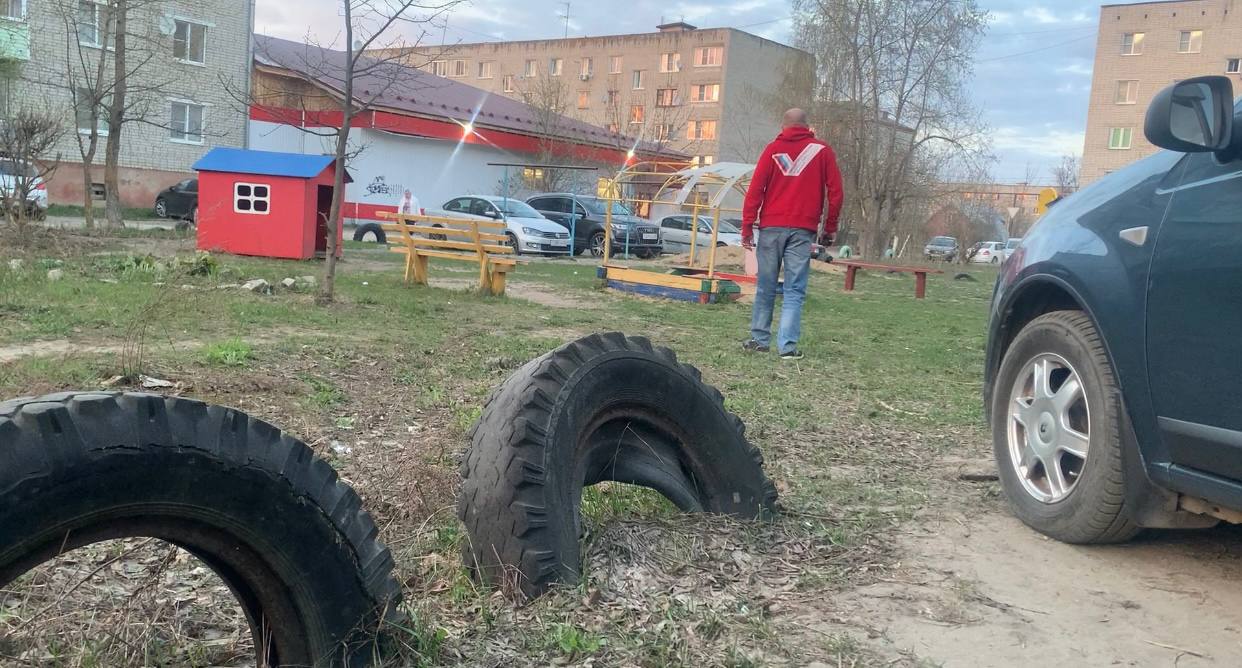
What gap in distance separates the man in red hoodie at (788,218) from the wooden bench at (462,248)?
544cm

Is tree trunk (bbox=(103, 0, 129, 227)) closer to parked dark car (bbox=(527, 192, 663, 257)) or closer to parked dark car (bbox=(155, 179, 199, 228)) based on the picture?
parked dark car (bbox=(155, 179, 199, 228))

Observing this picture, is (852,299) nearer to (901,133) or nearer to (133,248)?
(133,248)

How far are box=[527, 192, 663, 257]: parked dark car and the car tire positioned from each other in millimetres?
24366

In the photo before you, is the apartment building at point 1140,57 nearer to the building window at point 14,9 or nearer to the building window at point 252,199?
the building window at point 14,9

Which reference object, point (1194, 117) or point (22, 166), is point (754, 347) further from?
point (22, 166)

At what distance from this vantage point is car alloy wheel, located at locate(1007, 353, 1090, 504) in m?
3.75

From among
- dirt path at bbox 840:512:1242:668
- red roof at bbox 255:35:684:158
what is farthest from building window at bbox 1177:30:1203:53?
dirt path at bbox 840:512:1242:668

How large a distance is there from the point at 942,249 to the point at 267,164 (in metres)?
48.3

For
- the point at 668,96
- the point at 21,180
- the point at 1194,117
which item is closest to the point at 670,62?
the point at 668,96

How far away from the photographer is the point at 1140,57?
6700cm

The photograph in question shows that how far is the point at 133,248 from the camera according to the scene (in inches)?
650

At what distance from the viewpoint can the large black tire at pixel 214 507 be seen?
76.6 inches

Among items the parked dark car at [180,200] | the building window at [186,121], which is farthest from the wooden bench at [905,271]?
the building window at [186,121]

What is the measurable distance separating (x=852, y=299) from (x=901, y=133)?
22082mm
